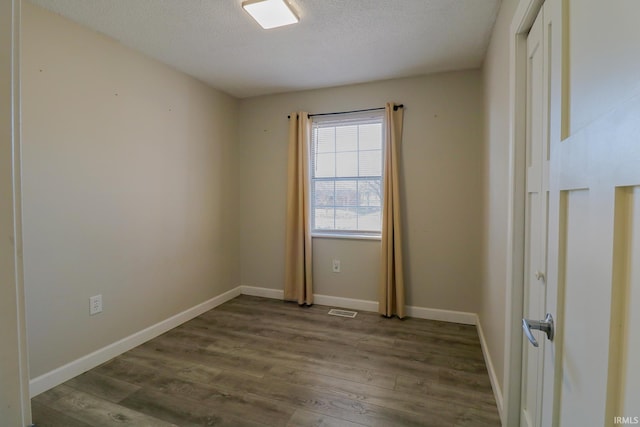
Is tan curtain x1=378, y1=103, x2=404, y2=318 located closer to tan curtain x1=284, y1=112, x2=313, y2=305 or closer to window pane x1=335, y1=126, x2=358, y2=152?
window pane x1=335, y1=126, x2=358, y2=152

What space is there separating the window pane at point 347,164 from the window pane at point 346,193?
10 cm

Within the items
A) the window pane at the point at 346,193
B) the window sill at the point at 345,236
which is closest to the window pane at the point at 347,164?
the window pane at the point at 346,193

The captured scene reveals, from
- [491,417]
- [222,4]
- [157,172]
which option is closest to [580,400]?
[491,417]

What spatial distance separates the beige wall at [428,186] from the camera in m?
2.90

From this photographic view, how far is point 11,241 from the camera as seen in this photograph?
48 cm

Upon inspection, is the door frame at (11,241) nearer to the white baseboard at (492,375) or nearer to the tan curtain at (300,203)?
the white baseboard at (492,375)

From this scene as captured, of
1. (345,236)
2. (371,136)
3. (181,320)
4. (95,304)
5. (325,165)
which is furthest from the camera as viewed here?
(325,165)

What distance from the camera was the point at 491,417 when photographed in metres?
A: 1.67

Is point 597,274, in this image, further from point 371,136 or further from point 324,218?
point 324,218

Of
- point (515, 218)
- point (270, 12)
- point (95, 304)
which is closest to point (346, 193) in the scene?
point (270, 12)

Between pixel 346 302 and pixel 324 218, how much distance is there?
101cm

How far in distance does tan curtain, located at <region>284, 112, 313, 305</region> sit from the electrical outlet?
5.99 ft

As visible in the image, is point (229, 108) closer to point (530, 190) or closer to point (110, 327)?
point (110, 327)

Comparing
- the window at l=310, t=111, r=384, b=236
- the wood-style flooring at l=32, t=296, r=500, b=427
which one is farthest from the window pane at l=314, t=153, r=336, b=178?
the wood-style flooring at l=32, t=296, r=500, b=427
